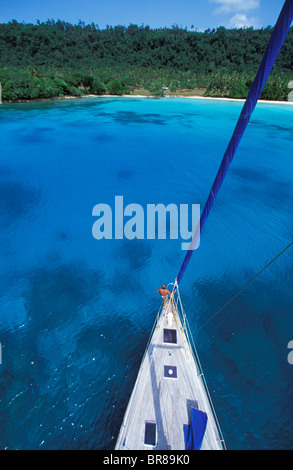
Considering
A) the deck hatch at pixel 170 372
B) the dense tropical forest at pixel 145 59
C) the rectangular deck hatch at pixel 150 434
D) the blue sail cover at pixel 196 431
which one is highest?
the dense tropical forest at pixel 145 59

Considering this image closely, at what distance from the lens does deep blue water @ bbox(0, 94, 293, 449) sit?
8898 mm

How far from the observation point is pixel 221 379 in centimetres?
988

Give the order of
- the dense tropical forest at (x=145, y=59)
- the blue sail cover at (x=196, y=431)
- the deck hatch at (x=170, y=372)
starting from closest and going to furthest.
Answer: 1. the blue sail cover at (x=196, y=431)
2. the deck hatch at (x=170, y=372)
3. the dense tropical forest at (x=145, y=59)

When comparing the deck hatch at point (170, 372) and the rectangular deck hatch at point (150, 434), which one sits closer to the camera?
the rectangular deck hatch at point (150, 434)

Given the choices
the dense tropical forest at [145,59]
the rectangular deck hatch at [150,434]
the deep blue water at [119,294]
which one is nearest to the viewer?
the rectangular deck hatch at [150,434]

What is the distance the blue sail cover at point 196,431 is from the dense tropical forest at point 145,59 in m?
84.7

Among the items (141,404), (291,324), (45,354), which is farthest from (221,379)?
(45,354)

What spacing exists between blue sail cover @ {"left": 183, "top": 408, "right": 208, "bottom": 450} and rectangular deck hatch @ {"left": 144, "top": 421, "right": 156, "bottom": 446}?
0.97 meters

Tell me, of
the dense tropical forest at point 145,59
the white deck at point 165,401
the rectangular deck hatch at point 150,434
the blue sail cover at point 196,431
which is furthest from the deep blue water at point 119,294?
the dense tropical forest at point 145,59

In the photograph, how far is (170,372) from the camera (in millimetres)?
8203

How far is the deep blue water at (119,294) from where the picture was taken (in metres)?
8.90

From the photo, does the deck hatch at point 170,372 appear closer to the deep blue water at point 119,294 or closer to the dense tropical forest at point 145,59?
the deep blue water at point 119,294

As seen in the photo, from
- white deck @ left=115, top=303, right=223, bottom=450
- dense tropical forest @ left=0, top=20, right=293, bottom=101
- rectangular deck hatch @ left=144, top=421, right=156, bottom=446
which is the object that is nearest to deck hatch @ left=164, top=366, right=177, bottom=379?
white deck @ left=115, top=303, right=223, bottom=450
